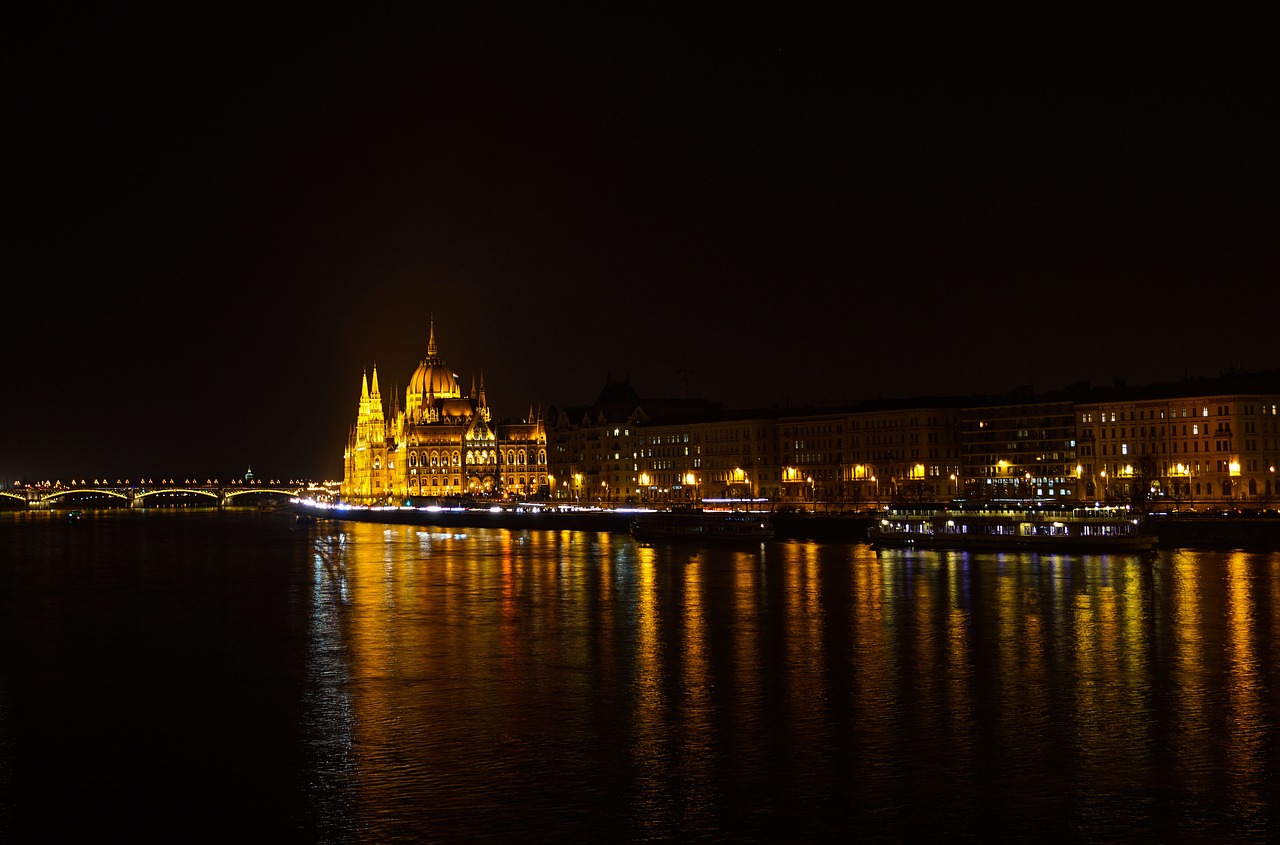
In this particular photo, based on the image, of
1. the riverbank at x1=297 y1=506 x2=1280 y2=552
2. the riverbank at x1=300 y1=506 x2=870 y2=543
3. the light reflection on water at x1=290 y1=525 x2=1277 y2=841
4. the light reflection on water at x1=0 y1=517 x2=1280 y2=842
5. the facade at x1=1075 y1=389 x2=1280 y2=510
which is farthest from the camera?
the facade at x1=1075 y1=389 x2=1280 y2=510

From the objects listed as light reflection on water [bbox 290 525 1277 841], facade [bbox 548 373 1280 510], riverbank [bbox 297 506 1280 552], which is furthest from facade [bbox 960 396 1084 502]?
light reflection on water [bbox 290 525 1277 841]

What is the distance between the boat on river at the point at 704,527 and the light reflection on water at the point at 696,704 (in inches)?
1314

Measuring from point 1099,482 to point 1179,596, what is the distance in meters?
68.6

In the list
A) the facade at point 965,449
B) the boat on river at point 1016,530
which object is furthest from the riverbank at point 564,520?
the facade at point 965,449

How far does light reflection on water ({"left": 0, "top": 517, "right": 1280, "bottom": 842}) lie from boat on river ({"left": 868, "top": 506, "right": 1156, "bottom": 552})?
13.1 m

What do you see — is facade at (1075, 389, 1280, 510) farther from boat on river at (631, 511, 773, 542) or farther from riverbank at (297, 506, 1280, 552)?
boat on river at (631, 511, 773, 542)

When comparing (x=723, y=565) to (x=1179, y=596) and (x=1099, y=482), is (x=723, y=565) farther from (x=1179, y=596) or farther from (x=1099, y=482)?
(x=1099, y=482)

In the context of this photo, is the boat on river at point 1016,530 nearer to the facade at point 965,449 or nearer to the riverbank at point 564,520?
the riverbank at point 564,520

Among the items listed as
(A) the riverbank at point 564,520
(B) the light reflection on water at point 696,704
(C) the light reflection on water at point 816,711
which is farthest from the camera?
(A) the riverbank at point 564,520

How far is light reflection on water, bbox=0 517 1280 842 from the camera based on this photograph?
82.6 ft

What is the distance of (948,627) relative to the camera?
154ft

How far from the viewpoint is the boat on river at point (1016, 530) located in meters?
78.8

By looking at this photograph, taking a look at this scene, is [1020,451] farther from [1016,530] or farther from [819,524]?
[1016,530]

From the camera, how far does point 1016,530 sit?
272ft
